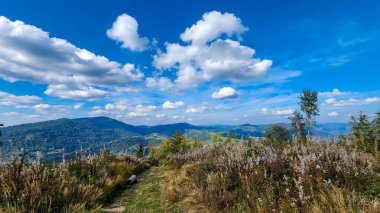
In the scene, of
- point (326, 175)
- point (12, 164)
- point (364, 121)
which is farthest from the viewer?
point (364, 121)

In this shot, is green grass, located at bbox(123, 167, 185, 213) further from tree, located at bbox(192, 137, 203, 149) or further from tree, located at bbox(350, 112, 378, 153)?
tree, located at bbox(192, 137, 203, 149)

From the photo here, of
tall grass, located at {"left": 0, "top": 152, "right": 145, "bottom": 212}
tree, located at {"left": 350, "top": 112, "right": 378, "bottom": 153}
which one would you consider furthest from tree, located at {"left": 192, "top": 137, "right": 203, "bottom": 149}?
tall grass, located at {"left": 0, "top": 152, "right": 145, "bottom": 212}

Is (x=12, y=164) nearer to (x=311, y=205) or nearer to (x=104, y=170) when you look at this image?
(x=104, y=170)

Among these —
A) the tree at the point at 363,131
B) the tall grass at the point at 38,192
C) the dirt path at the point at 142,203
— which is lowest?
the dirt path at the point at 142,203

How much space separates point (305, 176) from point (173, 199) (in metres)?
4.31

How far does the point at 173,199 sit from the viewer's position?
27.2ft

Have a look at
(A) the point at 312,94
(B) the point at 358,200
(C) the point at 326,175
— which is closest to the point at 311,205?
(B) the point at 358,200

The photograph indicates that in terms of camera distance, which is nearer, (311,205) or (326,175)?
(311,205)

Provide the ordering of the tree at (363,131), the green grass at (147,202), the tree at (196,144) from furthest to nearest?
the tree at (196,144) → the tree at (363,131) → the green grass at (147,202)

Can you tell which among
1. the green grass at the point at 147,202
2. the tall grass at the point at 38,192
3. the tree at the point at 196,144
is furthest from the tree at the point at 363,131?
the tree at the point at 196,144

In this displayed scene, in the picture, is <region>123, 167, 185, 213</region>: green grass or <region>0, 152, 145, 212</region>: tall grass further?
<region>123, 167, 185, 213</region>: green grass

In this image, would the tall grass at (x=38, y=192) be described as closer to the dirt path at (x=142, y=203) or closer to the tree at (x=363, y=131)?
the dirt path at (x=142, y=203)

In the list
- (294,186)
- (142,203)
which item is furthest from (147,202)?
(294,186)

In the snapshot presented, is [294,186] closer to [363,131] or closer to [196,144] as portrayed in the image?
[363,131]
